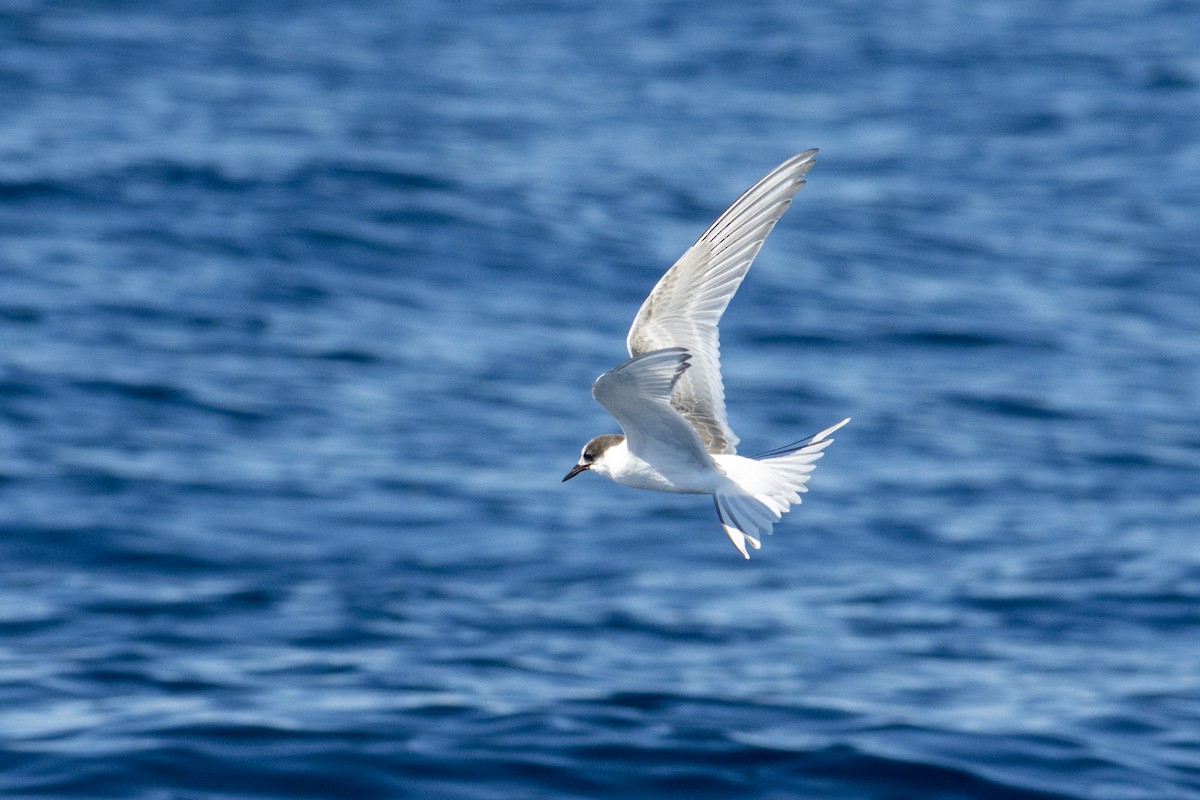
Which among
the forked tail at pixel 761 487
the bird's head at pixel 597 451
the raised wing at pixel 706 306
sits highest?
the raised wing at pixel 706 306

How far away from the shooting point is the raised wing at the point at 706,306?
6141mm

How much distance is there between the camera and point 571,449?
49.4 ft

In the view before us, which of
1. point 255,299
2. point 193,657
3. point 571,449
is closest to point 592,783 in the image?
point 193,657

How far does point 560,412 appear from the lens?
620 inches

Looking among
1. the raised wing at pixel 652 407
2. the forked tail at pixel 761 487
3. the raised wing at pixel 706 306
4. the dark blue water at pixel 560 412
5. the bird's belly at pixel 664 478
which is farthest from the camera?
the dark blue water at pixel 560 412

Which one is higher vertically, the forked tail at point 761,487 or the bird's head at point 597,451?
the bird's head at point 597,451

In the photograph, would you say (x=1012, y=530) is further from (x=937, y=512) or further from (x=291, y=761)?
(x=291, y=761)

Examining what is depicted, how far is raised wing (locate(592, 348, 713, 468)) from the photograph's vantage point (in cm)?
502

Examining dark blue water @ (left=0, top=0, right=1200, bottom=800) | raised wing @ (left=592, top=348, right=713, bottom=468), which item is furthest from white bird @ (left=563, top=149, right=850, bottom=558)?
dark blue water @ (left=0, top=0, right=1200, bottom=800)

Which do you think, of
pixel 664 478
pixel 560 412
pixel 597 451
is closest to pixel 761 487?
pixel 664 478

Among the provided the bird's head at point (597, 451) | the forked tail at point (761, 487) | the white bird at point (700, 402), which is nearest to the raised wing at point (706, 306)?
the white bird at point (700, 402)

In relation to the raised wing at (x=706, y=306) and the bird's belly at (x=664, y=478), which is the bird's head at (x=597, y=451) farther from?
the raised wing at (x=706, y=306)

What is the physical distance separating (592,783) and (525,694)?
1.16 metres

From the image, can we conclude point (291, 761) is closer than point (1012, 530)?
Yes
